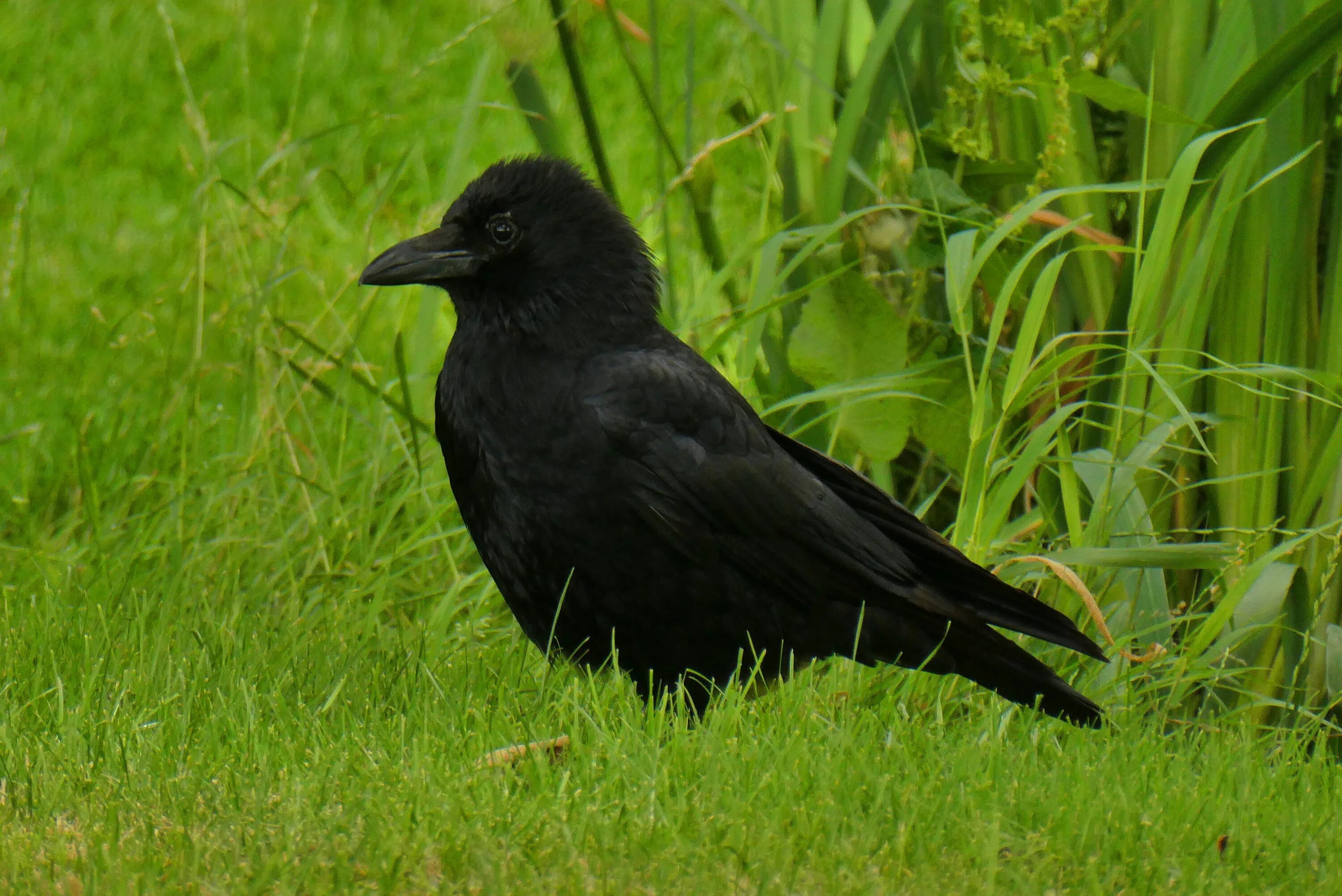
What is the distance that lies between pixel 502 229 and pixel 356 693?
915 millimetres

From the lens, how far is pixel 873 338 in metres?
3.62

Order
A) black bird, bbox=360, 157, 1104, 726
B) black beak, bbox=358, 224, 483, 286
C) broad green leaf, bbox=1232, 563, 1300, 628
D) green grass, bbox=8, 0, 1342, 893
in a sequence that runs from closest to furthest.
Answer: green grass, bbox=8, 0, 1342, 893
black bird, bbox=360, 157, 1104, 726
black beak, bbox=358, 224, 483, 286
broad green leaf, bbox=1232, 563, 1300, 628

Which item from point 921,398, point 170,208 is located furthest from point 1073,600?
point 170,208

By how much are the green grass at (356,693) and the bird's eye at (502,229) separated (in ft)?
1.38

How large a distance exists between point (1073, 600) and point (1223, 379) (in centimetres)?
55

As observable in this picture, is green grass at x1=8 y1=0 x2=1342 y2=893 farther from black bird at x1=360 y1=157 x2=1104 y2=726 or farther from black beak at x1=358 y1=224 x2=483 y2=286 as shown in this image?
black beak at x1=358 y1=224 x2=483 y2=286

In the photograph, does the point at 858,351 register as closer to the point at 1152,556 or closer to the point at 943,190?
the point at 943,190

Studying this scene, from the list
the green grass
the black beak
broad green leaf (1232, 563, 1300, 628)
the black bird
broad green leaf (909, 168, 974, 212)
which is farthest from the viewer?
broad green leaf (909, 168, 974, 212)

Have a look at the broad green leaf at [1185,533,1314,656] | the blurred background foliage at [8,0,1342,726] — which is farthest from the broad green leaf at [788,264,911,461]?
the broad green leaf at [1185,533,1314,656]

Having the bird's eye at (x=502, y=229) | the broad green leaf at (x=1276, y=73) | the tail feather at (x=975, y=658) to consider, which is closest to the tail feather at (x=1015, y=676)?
the tail feather at (x=975, y=658)

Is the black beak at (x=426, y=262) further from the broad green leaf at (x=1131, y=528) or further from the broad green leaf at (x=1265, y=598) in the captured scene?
Result: the broad green leaf at (x=1265, y=598)

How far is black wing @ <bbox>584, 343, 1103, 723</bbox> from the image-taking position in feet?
9.96

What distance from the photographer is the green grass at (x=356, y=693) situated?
2.29 m

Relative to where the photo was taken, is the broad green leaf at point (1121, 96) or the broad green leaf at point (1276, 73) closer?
the broad green leaf at point (1276, 73)
